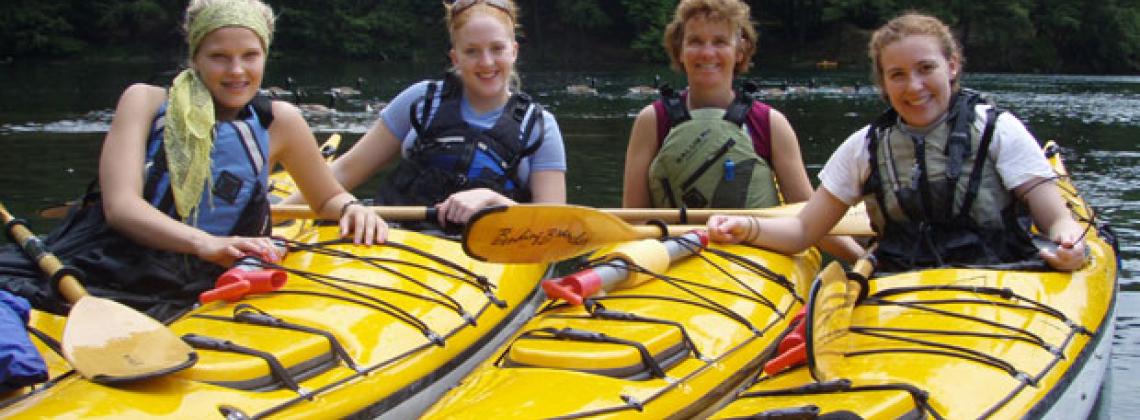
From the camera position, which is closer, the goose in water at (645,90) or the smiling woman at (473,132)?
the smiling woman at (473,132)

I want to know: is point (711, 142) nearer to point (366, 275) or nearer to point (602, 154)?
point (366, 275)

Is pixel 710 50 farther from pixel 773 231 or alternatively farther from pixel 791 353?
pixel 791 353

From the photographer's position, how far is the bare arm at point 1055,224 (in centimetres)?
355

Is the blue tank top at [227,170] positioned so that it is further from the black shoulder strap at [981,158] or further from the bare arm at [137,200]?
the black shoulder strap at [981,158]

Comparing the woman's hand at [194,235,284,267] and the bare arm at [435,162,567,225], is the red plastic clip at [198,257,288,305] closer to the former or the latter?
the woman's hand at [194,235,284,267]

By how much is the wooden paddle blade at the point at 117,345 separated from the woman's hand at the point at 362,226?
3.48 ft

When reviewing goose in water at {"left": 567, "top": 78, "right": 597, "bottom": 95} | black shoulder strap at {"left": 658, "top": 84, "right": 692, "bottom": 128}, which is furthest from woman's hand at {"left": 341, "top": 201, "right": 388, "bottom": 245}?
goose in water at {"left": 567, "top": 78, "right": 597, "bottom": 95}

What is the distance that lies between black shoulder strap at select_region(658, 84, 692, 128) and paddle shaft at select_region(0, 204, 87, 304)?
2504mm

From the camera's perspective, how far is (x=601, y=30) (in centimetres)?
3903

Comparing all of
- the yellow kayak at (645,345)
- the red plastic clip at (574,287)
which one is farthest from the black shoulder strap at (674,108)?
the red plastic clip at (574,287)

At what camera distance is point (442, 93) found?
460 centimetres

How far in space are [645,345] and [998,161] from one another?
1456mm

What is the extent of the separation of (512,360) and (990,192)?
5.72 ft

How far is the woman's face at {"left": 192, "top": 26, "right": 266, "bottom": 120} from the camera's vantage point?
3549 mm
